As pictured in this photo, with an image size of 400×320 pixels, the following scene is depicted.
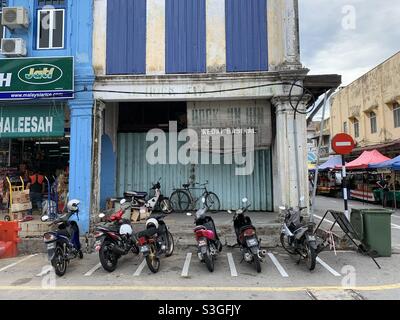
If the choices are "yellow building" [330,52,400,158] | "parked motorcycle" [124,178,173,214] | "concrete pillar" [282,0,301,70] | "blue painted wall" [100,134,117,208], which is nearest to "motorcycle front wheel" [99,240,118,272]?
"parked motorcycle" [124,178,173,214]

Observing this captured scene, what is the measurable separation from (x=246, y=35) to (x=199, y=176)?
480 cm

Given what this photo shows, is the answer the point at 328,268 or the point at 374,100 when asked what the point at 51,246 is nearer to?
the point at 328,268

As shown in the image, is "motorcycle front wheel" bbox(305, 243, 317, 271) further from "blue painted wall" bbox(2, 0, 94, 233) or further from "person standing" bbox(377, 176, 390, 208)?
"person standing" bbox(377, 176, 390, 208)

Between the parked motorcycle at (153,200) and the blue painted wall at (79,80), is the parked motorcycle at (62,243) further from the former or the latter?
the parked motorcycle at (153,200)

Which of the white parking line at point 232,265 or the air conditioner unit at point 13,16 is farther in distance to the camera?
the air conditioner unit at point 13,16

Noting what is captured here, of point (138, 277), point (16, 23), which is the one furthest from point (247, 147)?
point (16, 23)

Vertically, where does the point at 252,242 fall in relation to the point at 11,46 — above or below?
below

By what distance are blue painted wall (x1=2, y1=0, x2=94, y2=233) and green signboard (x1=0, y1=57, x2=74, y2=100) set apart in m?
0.31

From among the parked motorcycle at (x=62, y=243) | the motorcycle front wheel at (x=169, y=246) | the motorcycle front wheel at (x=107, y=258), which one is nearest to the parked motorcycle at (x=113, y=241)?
the motorcycle front wheel at (x=107, y=258)

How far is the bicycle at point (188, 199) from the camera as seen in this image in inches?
462

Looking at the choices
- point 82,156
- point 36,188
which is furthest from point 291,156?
point 36,188

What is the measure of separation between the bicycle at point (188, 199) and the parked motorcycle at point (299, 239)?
3.91 metres

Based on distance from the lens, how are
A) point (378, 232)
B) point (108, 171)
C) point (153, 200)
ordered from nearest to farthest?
point (378, 232), point (153, 200), point (108, 171)

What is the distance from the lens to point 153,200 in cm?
1124
